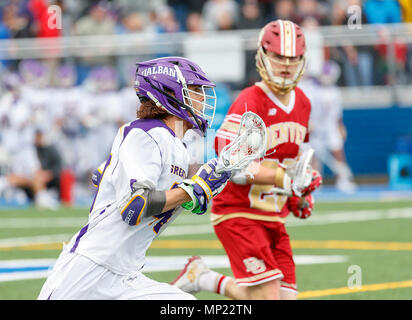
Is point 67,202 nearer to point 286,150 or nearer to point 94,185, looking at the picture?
point 286,150

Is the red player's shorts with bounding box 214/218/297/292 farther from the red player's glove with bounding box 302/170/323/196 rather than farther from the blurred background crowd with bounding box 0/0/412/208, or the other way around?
the blurred background crowd with bounding box 0/0/412/208

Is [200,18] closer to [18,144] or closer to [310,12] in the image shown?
[310,12]

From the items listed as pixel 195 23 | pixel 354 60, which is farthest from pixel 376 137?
pixel 195 23

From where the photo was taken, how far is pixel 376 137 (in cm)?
1944

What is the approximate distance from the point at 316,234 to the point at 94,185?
7.39m

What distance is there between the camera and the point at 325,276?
9461 millimetres

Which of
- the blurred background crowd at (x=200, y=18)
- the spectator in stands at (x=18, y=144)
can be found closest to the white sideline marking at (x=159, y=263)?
the spectator in stands at (x=18, y=144)

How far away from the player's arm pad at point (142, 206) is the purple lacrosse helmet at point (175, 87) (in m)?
0.54

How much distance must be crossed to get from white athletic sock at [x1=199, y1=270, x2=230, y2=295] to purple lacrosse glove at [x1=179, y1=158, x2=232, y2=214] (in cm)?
228

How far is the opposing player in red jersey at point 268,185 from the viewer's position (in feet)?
22.9

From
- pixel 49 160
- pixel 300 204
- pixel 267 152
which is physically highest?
pixel 267 152

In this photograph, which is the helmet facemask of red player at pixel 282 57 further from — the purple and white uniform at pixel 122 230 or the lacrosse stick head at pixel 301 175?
the purple and white uniform at pixel 122 230

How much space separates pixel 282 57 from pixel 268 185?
0.94 m

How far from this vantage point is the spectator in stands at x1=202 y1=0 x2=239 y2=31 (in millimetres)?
19734
